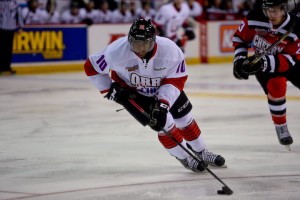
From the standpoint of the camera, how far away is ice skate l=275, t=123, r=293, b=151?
21.7 ft

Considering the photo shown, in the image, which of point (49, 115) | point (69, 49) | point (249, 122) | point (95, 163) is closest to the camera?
point (95, 163)

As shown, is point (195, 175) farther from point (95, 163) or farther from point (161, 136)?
point (95, 163)

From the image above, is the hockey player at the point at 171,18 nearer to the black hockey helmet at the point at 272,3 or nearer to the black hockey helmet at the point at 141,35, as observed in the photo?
the black hockey helmet at the point at 272,3

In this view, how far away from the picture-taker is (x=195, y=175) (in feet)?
18.4

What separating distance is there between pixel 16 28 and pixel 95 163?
8059mm

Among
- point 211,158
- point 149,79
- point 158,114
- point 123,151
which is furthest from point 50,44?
point 158,114

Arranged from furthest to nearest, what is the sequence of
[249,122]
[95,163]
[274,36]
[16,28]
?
[16,28]
[249,122]
[274,36]
[95,163]

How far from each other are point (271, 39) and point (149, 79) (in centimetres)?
142

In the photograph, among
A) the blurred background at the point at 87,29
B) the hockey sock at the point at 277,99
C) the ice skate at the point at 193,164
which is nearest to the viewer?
the ice skate at the point at 193,164

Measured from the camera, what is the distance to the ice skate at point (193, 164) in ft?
18.4

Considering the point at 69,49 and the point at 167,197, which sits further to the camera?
the point at 69,49

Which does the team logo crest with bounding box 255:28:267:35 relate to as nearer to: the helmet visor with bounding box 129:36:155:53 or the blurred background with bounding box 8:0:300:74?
the helmet visor with bounding box 129:36:155:53

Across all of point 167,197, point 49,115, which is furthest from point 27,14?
point 167,197

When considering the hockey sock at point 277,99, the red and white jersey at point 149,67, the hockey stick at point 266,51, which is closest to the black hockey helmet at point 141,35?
the red and white jersey at point 149,67
